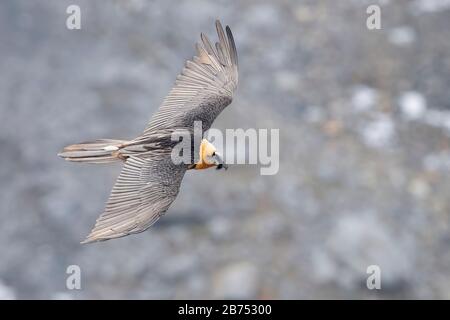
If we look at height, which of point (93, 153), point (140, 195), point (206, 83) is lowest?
point (140, 195)

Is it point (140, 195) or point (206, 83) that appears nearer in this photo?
point (140, 195)

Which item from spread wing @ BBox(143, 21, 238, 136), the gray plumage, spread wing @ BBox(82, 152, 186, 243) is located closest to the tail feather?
the gray plumage

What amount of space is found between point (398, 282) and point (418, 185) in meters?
2.47

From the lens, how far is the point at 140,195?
10.5 meters

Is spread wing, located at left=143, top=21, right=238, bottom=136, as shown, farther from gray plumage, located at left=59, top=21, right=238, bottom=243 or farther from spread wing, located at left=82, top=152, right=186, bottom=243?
spread wing, located at left=82, top=152, right=186, bottom=243

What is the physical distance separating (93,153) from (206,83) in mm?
2093

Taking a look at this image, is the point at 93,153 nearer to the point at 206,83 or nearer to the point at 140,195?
the point at 140,195

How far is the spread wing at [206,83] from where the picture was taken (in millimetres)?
12250

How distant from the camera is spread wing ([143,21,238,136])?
12.2m

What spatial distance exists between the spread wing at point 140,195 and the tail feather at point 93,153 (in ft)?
0.90

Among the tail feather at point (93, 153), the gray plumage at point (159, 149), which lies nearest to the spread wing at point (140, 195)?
the gray plumage at point (159, 149)

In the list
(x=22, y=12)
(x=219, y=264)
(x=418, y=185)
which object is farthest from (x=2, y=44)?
(x=418, y=185)

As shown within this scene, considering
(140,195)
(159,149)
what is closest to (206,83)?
(159,149)

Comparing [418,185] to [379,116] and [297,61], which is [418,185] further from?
[297,61]
